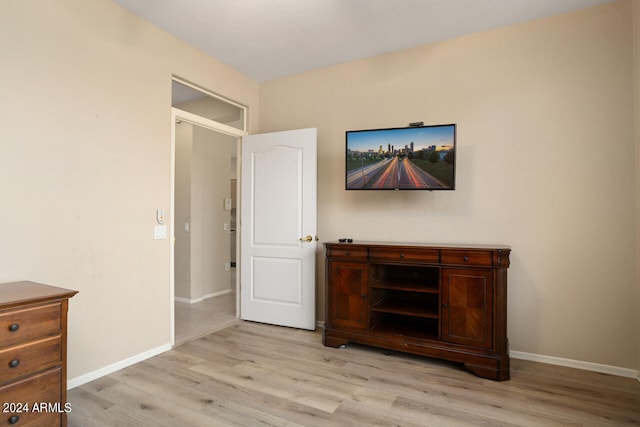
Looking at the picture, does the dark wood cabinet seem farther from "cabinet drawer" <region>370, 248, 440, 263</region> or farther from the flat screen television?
the flat screen television

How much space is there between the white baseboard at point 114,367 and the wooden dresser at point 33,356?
649mm

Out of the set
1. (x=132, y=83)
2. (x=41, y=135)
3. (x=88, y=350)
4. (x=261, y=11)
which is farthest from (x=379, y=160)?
(x=88, y=350)

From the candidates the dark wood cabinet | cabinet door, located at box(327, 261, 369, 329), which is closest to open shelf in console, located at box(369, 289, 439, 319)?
the dark wood cabinet

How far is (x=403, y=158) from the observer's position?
2912 mm

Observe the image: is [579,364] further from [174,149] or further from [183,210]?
[183,210]

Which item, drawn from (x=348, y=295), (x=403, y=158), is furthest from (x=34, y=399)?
(x=403, y=158)

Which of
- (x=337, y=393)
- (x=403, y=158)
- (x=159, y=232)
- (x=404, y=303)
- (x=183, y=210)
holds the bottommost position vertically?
(x=337, y=393)

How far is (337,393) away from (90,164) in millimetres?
2341

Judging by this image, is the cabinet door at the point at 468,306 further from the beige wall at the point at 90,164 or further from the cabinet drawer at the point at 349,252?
the beige wall at the point at 90,164

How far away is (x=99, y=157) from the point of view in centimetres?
250

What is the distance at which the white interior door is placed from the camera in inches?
137

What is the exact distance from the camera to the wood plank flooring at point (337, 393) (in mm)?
1979

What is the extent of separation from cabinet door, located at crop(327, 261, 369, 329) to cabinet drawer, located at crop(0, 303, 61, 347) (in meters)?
1.97

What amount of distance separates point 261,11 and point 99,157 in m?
1.65
